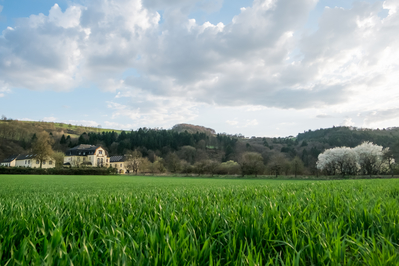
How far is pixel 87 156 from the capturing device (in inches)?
4220

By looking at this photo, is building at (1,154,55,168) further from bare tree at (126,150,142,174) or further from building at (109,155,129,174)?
bare tree at (126,150,142,174)

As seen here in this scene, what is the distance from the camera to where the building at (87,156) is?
105625 mm

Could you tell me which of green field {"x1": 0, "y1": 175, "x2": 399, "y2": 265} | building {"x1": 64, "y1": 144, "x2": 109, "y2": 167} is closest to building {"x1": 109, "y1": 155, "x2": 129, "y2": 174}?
building {"x1": 64, "y1": 144, "x2": 109, "y2": 167}

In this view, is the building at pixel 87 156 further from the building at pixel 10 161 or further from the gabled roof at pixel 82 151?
the building at pixel 10 161

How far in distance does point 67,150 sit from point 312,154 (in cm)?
11312

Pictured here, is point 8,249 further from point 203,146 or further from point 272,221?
point 203,146

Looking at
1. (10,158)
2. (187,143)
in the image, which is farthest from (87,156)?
(187,143)

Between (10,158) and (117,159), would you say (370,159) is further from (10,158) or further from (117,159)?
(10,158)

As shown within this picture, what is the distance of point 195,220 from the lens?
2129 millimetres

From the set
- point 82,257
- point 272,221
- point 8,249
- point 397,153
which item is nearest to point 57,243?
point 82,257

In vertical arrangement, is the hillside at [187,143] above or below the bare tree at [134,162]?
above

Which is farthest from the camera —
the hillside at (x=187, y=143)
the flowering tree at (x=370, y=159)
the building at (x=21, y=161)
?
the hillside at (x=187, y=143)

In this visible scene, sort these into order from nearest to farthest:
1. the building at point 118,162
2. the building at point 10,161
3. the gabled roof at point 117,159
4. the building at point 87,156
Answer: the building at point 10,161
the building at point 87,156
the building at point 118,162
the gabled roof at point 117,159

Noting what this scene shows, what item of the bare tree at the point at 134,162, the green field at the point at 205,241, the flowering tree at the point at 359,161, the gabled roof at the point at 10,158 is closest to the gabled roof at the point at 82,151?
the gabled roof at the point at 10,158
